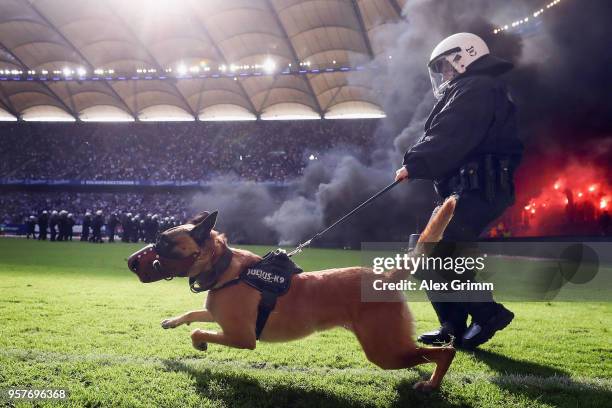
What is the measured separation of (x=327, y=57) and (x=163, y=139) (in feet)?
64.7

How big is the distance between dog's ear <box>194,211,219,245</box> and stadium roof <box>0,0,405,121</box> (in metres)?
26.7

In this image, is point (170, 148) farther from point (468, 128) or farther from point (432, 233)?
point (432, 233)

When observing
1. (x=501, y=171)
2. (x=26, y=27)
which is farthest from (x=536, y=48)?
(x=26, y=27)

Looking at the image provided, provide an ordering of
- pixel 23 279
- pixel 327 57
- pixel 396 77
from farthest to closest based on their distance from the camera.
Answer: pixel 327 57, pixel 396 77, pixel 23 279

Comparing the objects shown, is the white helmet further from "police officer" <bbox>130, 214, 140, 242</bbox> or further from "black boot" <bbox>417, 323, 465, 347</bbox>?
"police officer" <bbox>130, 214, 140, 242</bbox>

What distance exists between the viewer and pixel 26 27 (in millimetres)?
28719

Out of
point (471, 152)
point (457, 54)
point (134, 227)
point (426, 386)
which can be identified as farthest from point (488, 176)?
point (134, 227)

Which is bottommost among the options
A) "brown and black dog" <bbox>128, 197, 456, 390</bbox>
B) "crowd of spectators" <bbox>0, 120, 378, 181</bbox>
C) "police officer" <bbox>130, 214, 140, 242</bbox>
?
"police officer" <bbox>130, 214, 140, 242</bbox>

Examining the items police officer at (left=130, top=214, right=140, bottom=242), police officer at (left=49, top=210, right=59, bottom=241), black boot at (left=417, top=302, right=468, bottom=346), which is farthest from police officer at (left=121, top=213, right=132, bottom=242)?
black boot at (left=417, top=302, right=468, bottom=346)

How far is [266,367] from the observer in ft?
9.77

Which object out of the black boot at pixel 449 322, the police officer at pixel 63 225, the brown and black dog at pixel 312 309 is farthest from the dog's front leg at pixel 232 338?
the police officer at pixel 63 225

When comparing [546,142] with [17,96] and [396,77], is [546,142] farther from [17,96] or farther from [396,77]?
[17,96]

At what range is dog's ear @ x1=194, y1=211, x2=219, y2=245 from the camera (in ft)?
8.52

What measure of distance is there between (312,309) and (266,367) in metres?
0.80
